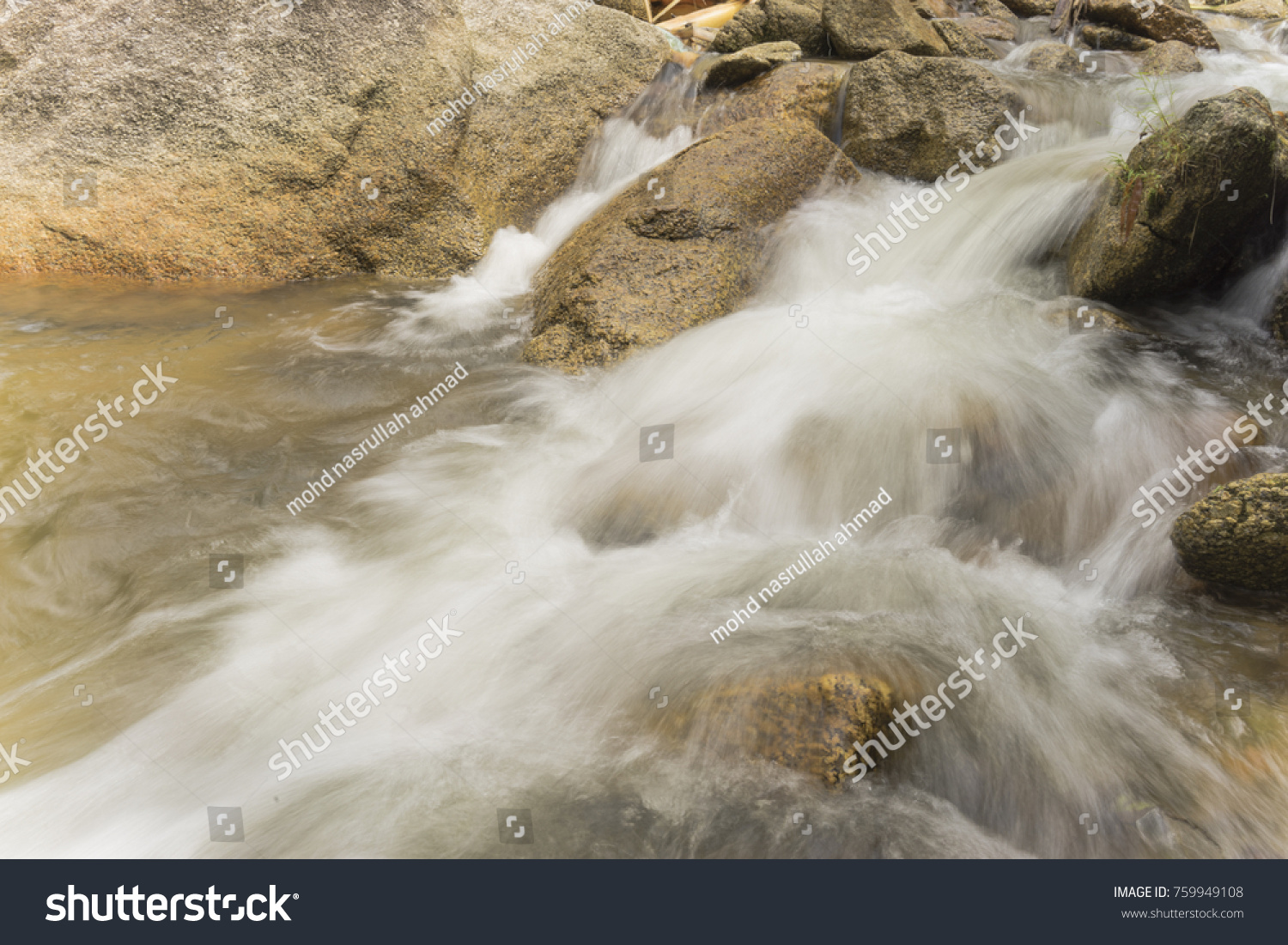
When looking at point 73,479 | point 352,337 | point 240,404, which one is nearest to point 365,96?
point 352,337

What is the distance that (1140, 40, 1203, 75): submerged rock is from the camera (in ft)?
27.8

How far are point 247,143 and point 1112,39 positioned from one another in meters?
10.0

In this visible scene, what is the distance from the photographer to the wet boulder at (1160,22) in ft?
31.8

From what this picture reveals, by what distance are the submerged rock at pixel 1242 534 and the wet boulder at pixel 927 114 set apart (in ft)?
15.4

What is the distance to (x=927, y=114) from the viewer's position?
707 cm

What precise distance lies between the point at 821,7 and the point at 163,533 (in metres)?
9.05

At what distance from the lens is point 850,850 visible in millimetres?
2490

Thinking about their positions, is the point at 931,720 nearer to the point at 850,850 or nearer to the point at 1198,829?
the point at 850,850

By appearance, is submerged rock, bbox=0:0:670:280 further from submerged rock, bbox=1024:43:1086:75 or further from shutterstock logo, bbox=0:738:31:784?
submerged rock, bbox=1024:43:1086:75
